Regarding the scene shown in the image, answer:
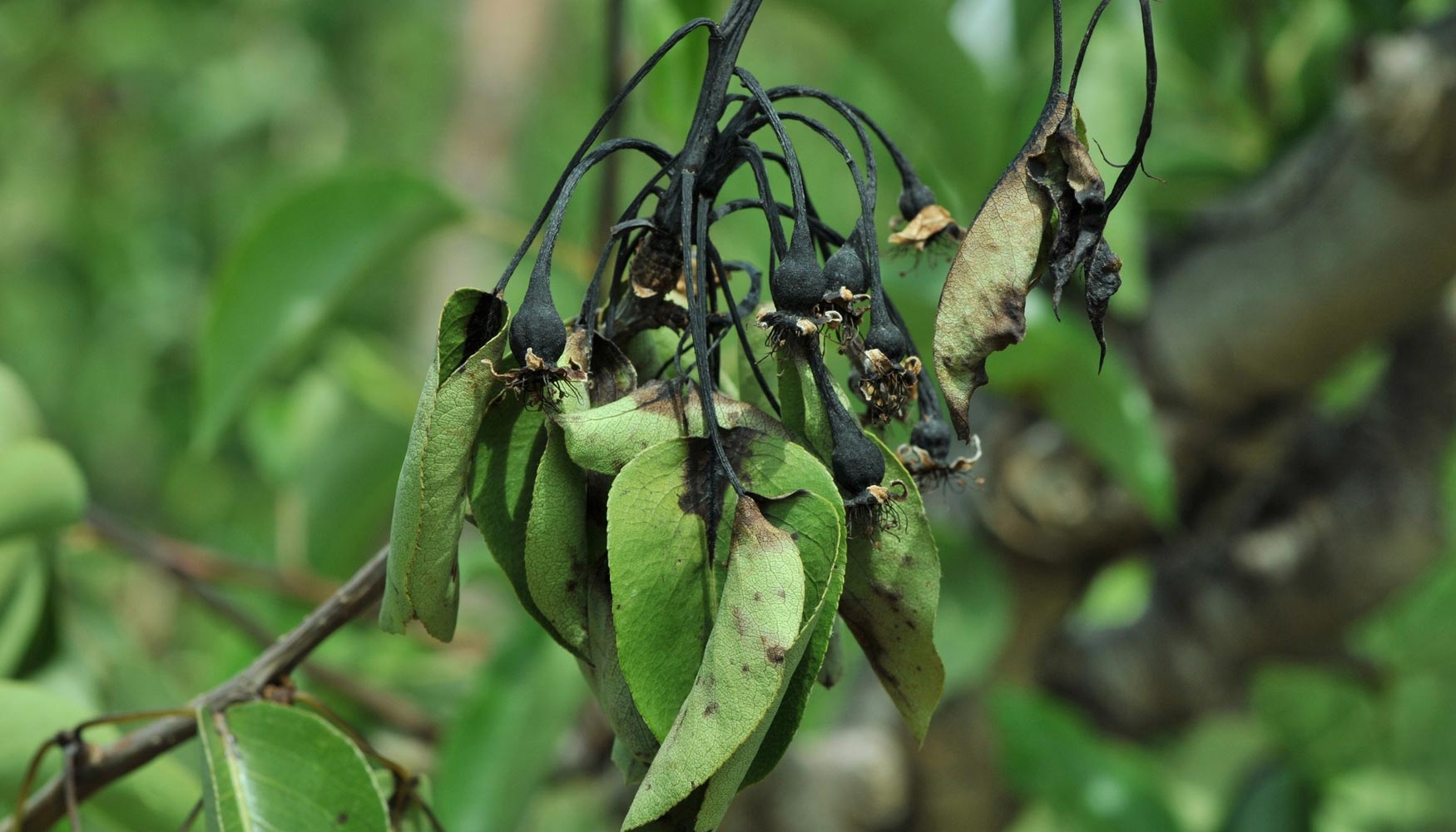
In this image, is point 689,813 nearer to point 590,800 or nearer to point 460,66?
point 590,800

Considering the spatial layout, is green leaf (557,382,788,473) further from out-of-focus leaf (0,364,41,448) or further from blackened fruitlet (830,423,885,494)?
→ out-of-focus leaf (0,364,41,448)

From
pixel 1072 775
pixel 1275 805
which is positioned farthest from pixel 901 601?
pixel 1275 805

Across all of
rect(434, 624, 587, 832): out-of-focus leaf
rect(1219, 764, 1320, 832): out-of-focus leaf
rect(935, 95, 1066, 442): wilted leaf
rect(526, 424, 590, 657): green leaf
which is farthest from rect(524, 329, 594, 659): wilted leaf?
rect(1219, 764, 1320, 832): out-of-focus leaf

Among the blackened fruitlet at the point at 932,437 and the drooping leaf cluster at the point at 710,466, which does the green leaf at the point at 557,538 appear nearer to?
the drooping leaf cluster at the point at 710,466

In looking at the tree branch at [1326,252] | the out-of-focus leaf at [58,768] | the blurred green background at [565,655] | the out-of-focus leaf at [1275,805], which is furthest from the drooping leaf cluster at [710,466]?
the out-of-focus leaf at [1275,805]

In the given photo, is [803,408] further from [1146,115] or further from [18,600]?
[18,600]

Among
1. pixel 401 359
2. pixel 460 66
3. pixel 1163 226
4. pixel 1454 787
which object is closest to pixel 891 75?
pixel 1163 226
